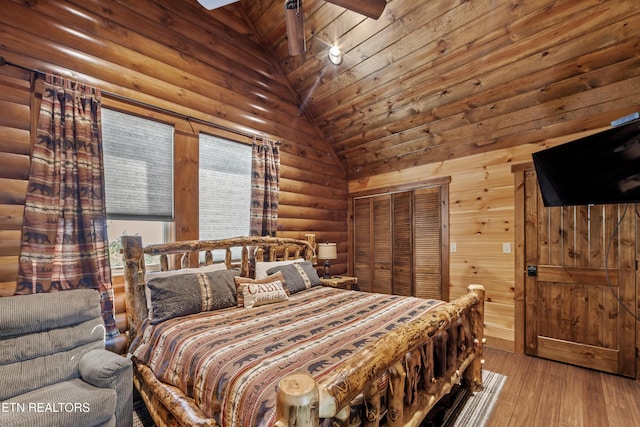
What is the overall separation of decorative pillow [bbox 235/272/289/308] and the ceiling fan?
201 centimetres

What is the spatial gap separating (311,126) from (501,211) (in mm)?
2885

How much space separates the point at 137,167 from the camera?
2551 millimetres

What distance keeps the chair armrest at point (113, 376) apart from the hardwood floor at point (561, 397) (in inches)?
95.5

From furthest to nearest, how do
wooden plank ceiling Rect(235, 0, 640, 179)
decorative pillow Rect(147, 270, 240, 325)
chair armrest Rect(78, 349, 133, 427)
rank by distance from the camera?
wooden plank ceiling Rect(235, 0, 640, 179) < decorative pillow Rect(147, 270, 240, 325) < chair armrest Rect(78, 349, 133, 427)

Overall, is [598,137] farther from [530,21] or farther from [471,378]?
[471,378]

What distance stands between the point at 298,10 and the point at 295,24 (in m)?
0.12

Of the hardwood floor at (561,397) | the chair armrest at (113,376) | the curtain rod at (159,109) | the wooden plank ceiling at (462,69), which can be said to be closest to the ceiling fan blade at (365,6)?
the wooden plank ceiling at (462,69)

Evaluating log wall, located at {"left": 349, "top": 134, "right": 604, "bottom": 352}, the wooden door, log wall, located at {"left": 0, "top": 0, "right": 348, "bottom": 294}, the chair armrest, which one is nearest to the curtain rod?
log wall, located at {"left": 0, "top": 0, "right": 348, "bottom": 294}

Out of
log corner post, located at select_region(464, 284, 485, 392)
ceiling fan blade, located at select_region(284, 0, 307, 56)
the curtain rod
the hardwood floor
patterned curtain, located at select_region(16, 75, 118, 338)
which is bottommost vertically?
the hardwood floor

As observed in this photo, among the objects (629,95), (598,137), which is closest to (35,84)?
(598,137)

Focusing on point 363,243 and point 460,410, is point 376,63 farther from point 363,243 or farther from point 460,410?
point 460,410

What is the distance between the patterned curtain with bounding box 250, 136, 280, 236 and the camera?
11.1 feet

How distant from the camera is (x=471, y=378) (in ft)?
7.44

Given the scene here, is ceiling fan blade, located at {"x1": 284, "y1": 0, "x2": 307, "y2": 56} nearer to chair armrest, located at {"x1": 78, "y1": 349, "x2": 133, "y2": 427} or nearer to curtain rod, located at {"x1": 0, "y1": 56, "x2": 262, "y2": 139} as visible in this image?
curtain rod, located at {"x1": 0, "y1": 56, "x2": 262, "y2": 139}
